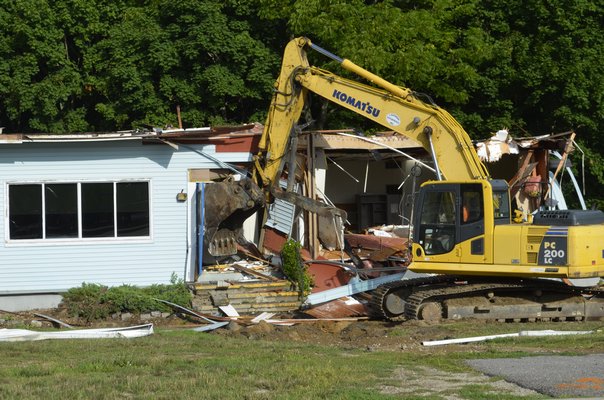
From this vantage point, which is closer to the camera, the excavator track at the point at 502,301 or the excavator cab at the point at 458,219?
the excavator cab at the point at 458,219

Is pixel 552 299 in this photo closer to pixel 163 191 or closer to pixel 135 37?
pixel 163 191

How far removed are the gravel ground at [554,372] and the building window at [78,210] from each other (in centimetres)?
1096

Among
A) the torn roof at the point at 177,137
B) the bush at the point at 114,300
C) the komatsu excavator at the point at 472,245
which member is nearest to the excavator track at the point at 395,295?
the komatsu excavator at the point at 472,245

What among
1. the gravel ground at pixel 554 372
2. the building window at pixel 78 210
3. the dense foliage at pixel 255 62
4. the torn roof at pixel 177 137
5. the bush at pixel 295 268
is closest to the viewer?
the gravel ground at pixel 554 372

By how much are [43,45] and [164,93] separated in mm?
4339

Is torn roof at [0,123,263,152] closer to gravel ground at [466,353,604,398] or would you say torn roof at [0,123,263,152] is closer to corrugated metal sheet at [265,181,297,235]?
corrugated metal sheet at [265,181,297,235]

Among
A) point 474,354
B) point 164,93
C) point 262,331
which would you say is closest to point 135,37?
point 164,93

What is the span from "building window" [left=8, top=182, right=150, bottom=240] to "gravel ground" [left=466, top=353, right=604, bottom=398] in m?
11.0

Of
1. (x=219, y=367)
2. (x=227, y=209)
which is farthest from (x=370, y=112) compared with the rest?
(x=219, y=367)

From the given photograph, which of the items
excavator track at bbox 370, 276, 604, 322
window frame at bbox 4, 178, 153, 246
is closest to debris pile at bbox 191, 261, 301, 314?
window frame at bbox 4, 178, 153, 246

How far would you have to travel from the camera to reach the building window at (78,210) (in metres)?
21.0

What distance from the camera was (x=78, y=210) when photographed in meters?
21.1

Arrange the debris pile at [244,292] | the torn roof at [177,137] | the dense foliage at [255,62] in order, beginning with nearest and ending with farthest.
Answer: the debris pile at [244,292] → the torn roof at [177,137] → the dense foliage at [255,62]

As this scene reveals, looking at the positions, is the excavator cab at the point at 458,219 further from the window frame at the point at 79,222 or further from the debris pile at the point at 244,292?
the window frame at the point at 79,222
